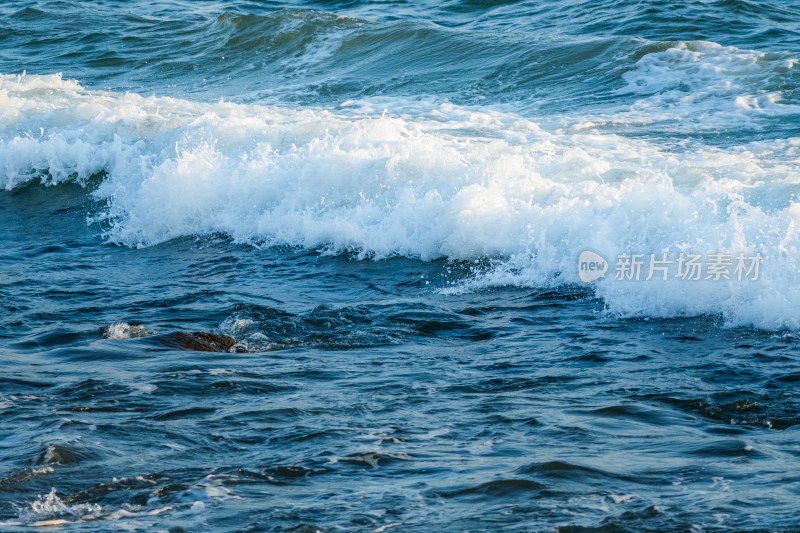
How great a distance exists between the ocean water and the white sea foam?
4cm

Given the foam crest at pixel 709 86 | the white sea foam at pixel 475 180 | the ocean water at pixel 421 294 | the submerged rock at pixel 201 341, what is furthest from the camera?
the foam crest at pixel 709 86

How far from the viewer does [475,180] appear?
891 cm

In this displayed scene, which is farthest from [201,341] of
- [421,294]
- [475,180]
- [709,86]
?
[709,86]

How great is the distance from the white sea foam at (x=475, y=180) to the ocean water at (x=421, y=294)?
4cm

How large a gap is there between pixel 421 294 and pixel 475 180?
2.02 metres

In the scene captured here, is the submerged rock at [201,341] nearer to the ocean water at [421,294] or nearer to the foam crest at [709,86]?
the ocean water at [421,294]

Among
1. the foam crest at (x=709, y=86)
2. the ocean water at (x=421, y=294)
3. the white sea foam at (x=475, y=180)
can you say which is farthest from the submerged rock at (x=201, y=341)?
the foam crest at (x=709, y=86)

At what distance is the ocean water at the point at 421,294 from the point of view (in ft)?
12.8

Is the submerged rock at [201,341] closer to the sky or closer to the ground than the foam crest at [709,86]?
closer to the ground

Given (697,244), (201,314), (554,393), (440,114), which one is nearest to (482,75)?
(440,114)

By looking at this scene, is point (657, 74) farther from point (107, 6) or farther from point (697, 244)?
point (107, 6)

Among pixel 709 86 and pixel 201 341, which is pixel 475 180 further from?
pixel 709 86

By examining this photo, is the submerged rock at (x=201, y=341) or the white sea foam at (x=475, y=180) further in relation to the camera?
the white sea foam at (x=475, y=180)

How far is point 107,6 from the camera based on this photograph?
22.9 meters
